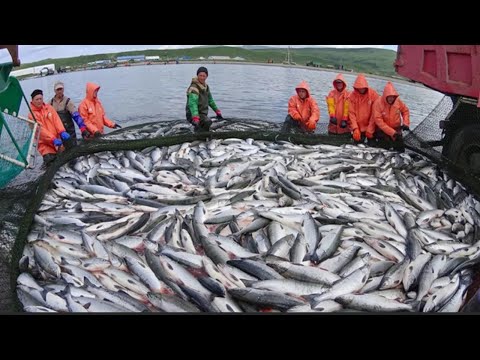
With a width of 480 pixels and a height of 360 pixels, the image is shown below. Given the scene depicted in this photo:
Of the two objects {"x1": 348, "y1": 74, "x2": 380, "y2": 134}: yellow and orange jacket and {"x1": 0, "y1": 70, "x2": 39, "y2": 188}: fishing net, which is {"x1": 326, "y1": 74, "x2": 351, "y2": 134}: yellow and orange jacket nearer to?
{"x1": 348, "y1": 74, "x2": 380, "y2": 134}: yellow and orange jacket

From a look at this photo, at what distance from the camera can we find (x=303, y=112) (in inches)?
285

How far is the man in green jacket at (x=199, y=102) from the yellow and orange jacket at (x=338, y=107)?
5.79 ft

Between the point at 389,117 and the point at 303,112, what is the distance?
127 centimetres

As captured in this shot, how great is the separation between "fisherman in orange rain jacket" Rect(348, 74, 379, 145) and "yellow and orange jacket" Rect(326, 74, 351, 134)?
0.13 m

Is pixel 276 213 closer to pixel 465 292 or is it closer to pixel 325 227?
pixel 325 227

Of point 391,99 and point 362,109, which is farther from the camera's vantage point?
point 362,109

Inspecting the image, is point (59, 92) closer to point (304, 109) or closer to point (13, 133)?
point (13, 133)

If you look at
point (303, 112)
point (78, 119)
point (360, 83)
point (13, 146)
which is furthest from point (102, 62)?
point (360, 83)

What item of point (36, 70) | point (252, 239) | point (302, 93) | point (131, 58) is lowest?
point (252, 239)

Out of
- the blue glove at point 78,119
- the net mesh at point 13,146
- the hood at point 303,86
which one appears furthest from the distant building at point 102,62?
the hood at point 303,86

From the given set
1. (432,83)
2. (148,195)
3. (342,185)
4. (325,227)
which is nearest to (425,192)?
(342,185)

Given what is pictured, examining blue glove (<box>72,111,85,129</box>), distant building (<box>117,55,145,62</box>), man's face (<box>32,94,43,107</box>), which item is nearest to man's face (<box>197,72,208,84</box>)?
distant building (<box>117,55,145,62</box>)

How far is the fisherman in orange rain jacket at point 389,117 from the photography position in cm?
642

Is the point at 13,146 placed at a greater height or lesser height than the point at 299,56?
lesser
